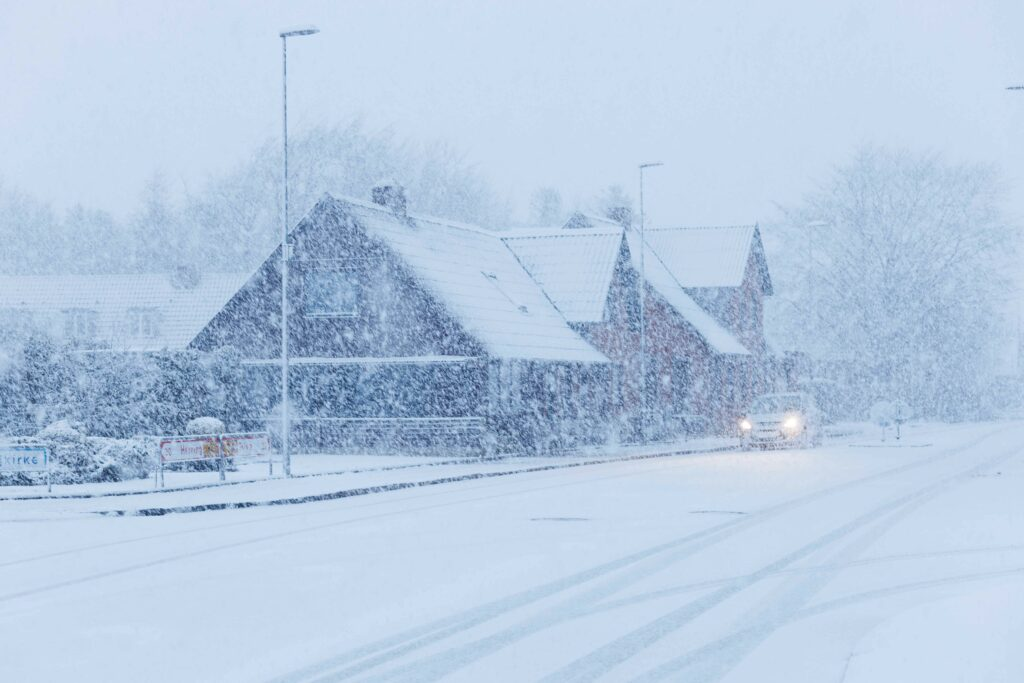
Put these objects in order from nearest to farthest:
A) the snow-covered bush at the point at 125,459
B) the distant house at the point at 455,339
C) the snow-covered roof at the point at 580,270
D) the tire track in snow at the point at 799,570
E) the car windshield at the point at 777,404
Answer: the tire track in snow at the point at 799,570
the snow-covered bush at the point at 125,459
the distant house at the point at 455,339
the car windshield at the point at 777,404
the snow-covered roof at the point at 580,270

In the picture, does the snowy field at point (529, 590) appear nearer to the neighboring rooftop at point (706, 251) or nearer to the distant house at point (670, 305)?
the distant house at point (670, 305)

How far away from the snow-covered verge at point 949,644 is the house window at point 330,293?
3091cm

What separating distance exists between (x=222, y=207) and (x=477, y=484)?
156 ft

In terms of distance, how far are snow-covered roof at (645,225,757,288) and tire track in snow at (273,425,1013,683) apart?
143ft

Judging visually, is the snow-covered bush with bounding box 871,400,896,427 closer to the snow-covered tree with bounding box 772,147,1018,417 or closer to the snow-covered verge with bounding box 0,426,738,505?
the snow-covered verge with bounding box 0,426,738,505

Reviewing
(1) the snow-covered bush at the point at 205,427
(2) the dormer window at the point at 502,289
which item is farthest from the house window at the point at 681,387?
(1) the snow-covered bush at the point at 205,427

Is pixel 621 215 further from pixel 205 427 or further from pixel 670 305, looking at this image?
pixel 205 427

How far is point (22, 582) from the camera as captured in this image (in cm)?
1263

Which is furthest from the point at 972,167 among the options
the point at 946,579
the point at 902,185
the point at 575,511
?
the point at 946,579

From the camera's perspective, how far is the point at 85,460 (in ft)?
87.1

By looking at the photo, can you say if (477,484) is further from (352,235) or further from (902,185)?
(902,185)

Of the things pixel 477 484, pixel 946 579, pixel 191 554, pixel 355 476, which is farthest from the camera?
pixel 355 476

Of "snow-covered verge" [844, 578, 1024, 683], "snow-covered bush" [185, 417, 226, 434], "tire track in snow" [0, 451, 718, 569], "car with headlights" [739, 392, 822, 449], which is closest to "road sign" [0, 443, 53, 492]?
"tire track in snow" [0, 451, 718, 569]

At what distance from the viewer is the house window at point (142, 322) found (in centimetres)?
5784
